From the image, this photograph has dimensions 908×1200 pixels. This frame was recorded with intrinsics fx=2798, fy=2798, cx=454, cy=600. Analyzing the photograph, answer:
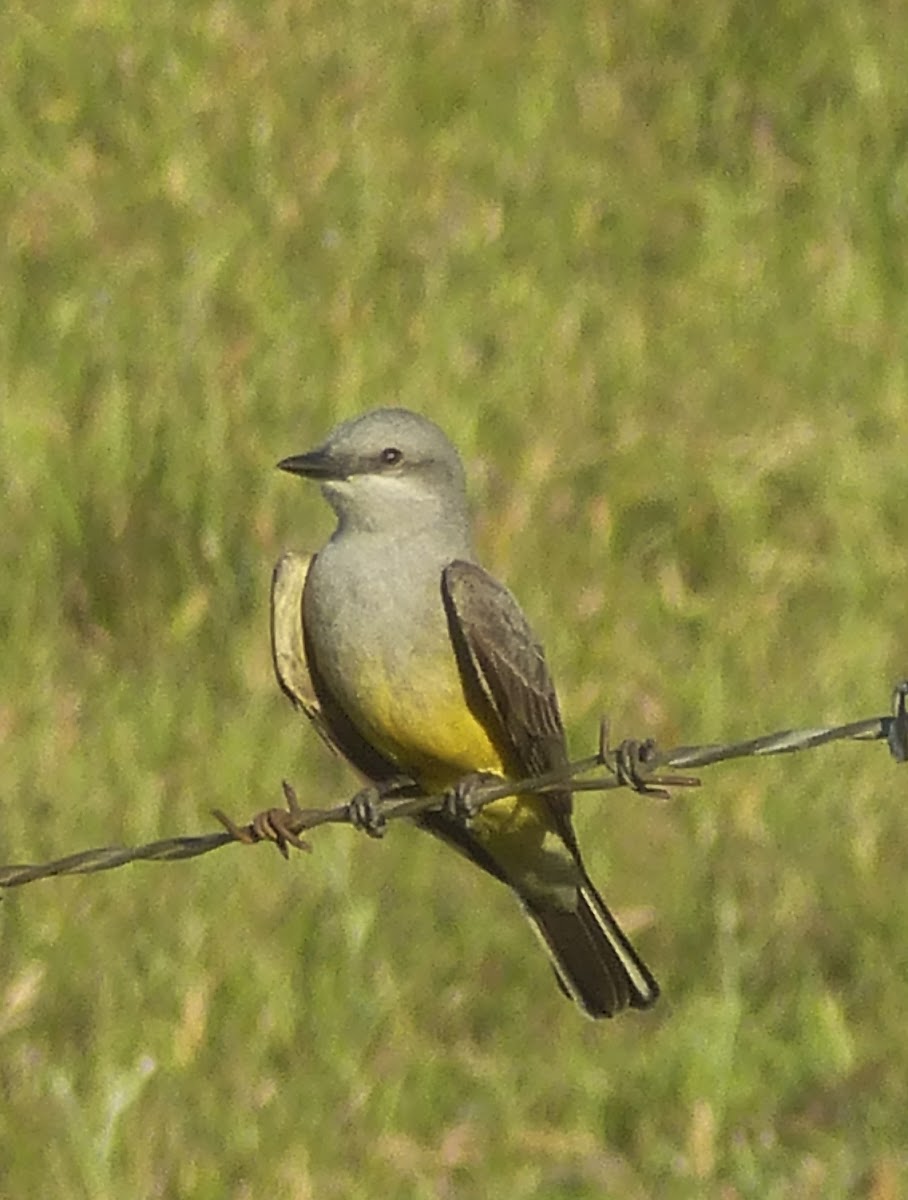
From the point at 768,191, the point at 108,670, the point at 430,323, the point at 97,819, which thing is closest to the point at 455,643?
the point at 97,819

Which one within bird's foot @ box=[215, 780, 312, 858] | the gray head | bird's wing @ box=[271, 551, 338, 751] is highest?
the gray head

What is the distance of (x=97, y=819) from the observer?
19.3ft

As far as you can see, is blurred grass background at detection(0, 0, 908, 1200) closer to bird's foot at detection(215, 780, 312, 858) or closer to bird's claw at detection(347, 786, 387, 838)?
bird's claw at detection(347, 786, 387, 838)

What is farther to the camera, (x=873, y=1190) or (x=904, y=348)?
(x=904, y=348)

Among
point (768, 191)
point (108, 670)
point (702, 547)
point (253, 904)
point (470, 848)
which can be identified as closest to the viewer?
point (470, 848)

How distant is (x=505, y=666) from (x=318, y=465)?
564 mm

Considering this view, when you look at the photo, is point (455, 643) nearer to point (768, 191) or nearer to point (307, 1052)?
point (307, 1052)

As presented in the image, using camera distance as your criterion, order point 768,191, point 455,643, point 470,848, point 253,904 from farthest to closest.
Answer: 1. point 768,191
2. point 253,904
3. point 470,848
4. point 455,643

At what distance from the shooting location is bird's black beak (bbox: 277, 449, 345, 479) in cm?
475

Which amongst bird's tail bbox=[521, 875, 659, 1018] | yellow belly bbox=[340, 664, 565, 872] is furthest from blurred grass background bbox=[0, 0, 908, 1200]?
yellow belly bbox=[340, 664, 565, 872]

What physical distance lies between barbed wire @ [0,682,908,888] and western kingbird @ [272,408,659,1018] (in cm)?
12

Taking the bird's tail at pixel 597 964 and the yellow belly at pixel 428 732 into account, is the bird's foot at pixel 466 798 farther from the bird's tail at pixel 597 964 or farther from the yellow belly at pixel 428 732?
the bird's tail at pixel 597 964

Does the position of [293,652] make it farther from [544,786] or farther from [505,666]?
[544,786]

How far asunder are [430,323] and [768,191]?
1763 mm
